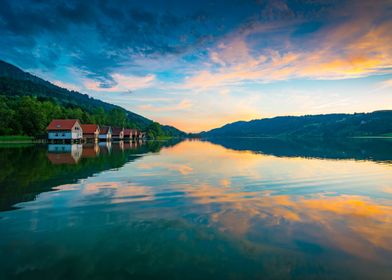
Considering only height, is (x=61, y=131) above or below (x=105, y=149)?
above

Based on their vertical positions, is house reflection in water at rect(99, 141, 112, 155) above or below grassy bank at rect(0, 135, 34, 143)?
below

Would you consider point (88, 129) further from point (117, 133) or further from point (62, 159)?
point (62, 159)

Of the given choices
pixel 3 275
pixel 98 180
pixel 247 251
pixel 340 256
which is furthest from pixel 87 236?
pixel 98 180

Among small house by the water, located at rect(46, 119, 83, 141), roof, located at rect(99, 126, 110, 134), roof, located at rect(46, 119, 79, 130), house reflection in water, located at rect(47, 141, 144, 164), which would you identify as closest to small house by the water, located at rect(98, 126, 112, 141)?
roof, located at rect(99, 126, 110, 134)

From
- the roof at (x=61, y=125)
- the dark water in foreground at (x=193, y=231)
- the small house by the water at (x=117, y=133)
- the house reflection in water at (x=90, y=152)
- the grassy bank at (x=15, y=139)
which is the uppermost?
the roof at (x=61, y=125)

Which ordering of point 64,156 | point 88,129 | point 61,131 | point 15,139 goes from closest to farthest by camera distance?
point 64,156 → point 15,139 → point 61,131 → point 88,129

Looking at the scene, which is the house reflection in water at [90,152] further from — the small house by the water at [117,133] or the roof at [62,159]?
the small house by the water at [117,133]

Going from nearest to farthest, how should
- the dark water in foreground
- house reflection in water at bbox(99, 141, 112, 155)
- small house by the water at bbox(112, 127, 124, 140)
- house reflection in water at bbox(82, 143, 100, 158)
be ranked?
1. the dark water in foreground
2. house reflection in water at bbox(82, 143, 100, 158)
3. house reflection in water at bbox(99, 141, 112, 155)
4. small house by the water at bbox(112, 127, 124, 140)

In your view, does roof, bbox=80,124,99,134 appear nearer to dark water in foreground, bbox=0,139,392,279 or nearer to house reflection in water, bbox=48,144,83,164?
house reflection in water, bbox=48,144,83,164

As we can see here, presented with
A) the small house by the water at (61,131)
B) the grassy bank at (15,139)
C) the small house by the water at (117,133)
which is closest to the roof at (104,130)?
the small house by the water at (117,133)

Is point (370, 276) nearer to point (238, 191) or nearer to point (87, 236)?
point (87, 236)

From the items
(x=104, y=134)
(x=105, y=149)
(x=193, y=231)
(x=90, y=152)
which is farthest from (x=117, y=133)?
(x=193, y=231)

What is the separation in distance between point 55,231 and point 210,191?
9574 millimetres

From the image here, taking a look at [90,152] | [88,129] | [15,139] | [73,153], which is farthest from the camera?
[88,129]
